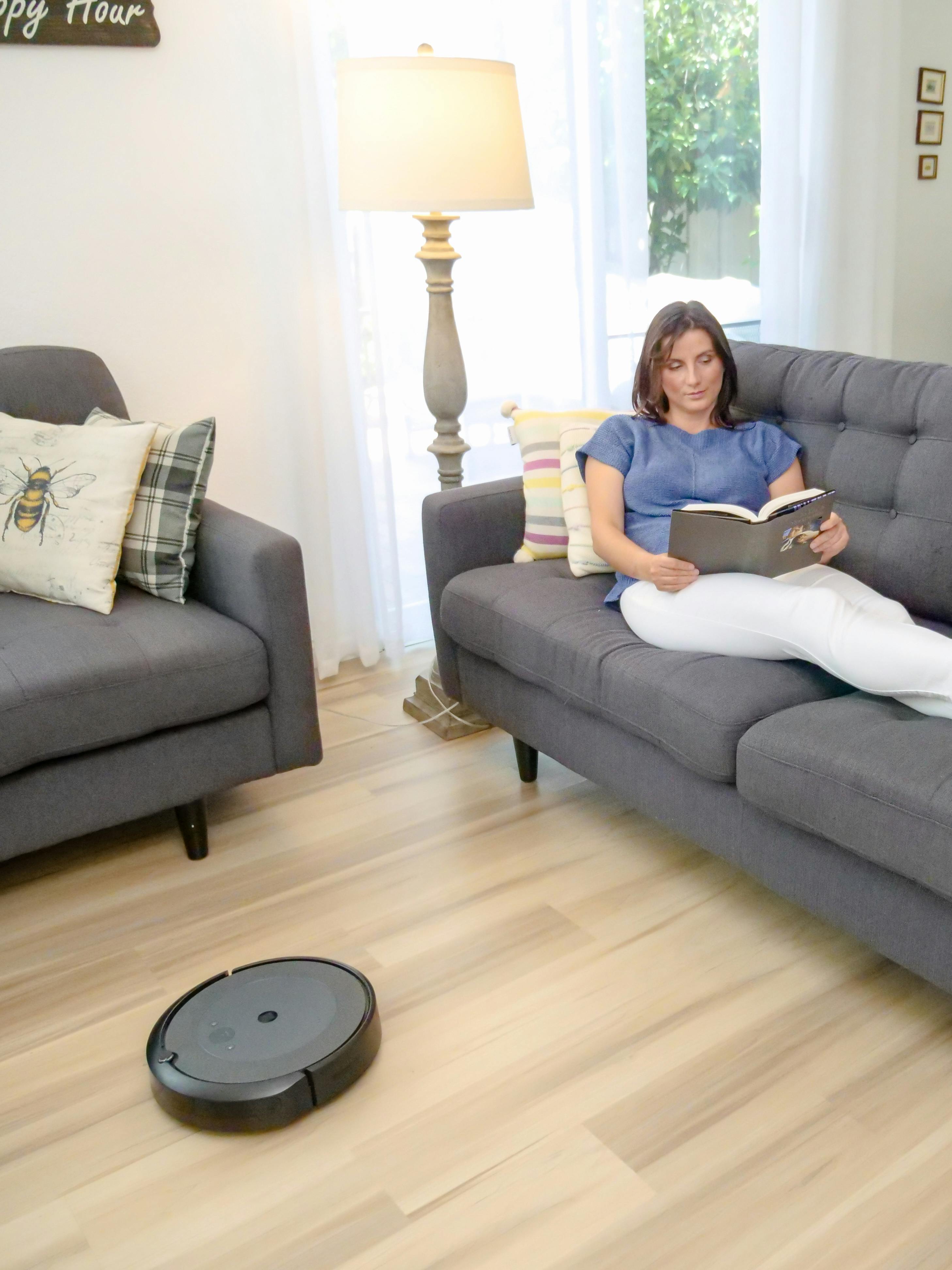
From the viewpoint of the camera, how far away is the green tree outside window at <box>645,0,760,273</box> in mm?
3416

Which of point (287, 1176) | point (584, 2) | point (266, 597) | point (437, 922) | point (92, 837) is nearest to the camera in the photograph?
point (287, 1176)

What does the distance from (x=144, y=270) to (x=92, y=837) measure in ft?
4.38

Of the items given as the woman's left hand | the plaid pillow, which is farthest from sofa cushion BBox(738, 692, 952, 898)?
the plaid pillow

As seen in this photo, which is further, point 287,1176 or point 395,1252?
point 287,1176

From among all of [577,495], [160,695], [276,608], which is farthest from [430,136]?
[160,695]

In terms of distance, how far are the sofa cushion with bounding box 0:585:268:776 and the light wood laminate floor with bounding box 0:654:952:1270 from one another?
0.34 m

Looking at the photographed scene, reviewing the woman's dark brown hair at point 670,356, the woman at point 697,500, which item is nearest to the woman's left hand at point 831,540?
the woman at point 697,500

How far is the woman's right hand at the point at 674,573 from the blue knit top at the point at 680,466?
17 centimetres

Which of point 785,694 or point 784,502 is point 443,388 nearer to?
point 784,502

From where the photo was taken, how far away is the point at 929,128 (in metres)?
4.15

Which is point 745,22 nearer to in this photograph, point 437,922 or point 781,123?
point 781,123

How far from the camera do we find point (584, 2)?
10.2ft

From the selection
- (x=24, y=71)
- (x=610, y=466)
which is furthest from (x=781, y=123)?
(x=24, y=71)

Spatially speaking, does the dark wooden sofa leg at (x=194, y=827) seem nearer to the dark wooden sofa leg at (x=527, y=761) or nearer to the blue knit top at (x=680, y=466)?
the dark wooden sofa leg at (x=527, y=761)
